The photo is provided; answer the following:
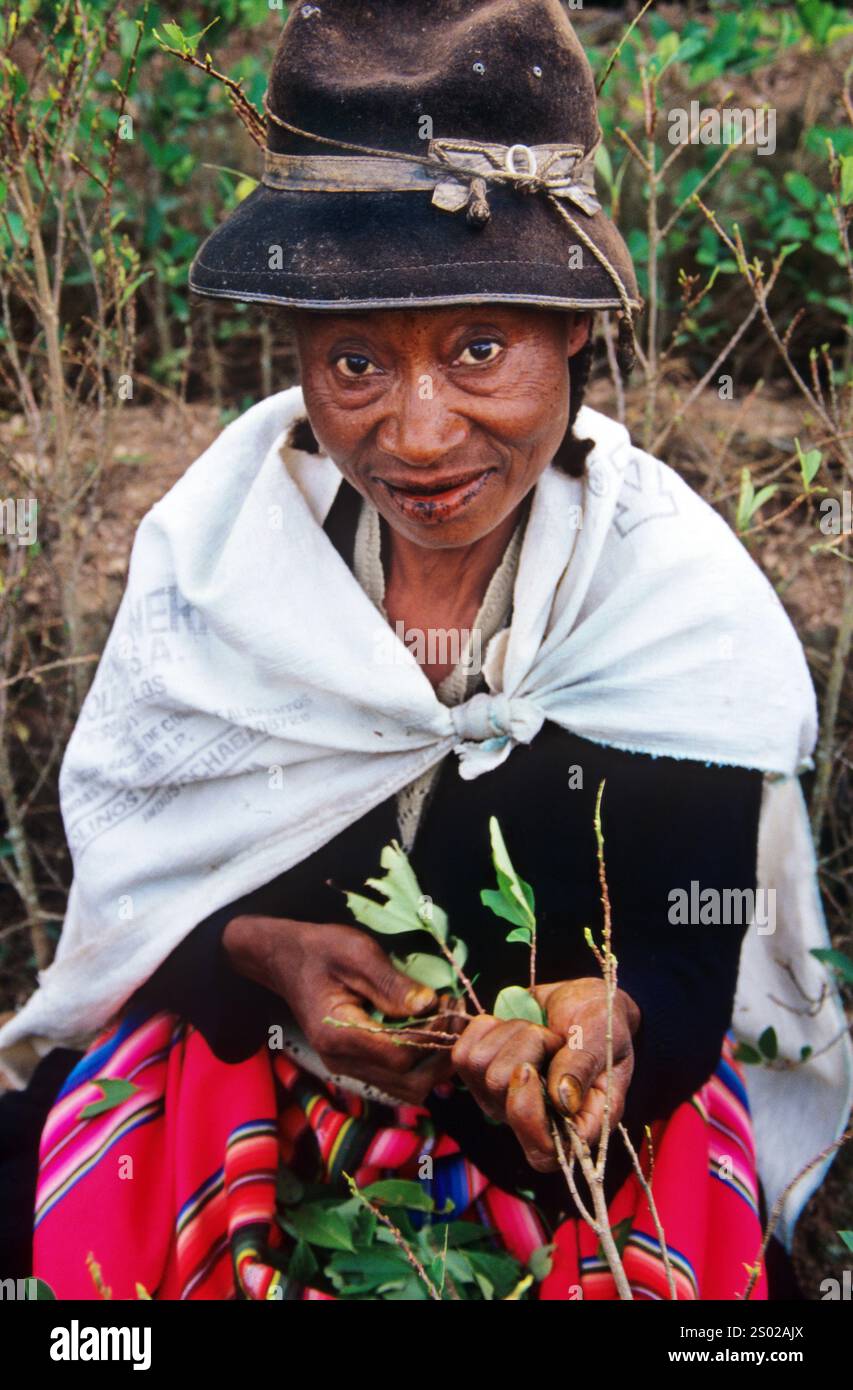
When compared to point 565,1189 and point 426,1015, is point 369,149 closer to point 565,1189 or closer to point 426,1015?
point 426,1015

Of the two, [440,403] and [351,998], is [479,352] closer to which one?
[440,403]

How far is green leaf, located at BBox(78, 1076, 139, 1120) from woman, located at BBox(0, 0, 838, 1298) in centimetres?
1

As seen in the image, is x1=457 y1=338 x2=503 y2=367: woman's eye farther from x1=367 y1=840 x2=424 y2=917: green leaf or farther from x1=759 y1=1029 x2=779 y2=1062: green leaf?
x1=759 y1=1029 x2=779 y2=1062: green leaf

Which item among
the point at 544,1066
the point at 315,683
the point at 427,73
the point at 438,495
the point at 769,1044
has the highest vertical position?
the point at 427,73

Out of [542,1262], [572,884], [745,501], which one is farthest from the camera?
[745,501]

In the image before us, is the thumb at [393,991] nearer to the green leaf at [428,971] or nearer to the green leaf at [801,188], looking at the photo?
the green leaf at [428,971]

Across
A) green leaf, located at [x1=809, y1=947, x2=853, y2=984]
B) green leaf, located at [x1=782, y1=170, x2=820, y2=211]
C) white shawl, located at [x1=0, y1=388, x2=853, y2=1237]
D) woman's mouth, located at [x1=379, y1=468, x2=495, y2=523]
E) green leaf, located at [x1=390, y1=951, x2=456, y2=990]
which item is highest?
green leaf, located at [x1=782, y1=170, x2=820, y2=211]

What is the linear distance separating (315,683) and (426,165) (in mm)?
763

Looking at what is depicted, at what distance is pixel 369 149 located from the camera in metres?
1.49

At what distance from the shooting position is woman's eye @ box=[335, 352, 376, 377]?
5.24 ft

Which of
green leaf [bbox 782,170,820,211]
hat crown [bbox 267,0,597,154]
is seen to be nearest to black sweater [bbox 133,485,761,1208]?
hat crown [bbox 267,0,597,154]

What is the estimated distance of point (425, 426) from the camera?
5.12 feet

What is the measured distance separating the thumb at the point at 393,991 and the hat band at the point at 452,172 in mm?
976

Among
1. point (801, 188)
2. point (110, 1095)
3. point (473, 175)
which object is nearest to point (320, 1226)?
point (110, 1095)
